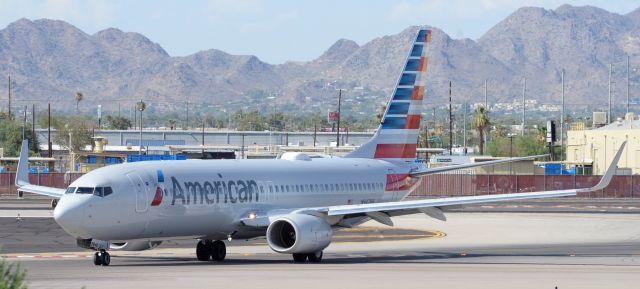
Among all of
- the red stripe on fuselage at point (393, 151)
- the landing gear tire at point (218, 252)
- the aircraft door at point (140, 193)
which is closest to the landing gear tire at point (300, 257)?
the landing gear tire at point (218, 252)

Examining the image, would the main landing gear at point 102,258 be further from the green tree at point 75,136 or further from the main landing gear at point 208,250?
the green tree at point 75,136

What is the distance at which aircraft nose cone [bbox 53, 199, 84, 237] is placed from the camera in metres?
41.2

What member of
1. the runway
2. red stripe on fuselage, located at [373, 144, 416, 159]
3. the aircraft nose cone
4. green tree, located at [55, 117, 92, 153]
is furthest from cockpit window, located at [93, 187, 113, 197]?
green tree, located at [55, 117, 92, 153]

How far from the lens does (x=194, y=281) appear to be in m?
37.0

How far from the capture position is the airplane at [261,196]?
42.1 m

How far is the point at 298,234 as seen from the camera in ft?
144

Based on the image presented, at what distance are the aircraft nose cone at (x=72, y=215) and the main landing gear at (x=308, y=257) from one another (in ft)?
25.4

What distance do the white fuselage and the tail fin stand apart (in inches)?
50.5

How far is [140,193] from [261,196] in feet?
19.0

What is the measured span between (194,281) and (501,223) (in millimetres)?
35488

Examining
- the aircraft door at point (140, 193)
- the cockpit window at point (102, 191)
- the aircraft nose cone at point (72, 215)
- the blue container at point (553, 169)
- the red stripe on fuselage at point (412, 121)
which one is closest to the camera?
the aircraft nose cone at point (72, 215)

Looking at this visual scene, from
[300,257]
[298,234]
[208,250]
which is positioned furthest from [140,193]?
[300,257]

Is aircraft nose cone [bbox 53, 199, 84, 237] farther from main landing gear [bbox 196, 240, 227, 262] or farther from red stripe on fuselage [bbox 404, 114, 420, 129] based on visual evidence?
red stripe on fuselage [bbox 404, 114, 420, 129]

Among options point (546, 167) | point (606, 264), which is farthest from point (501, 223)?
Answer: point (546, 167)
